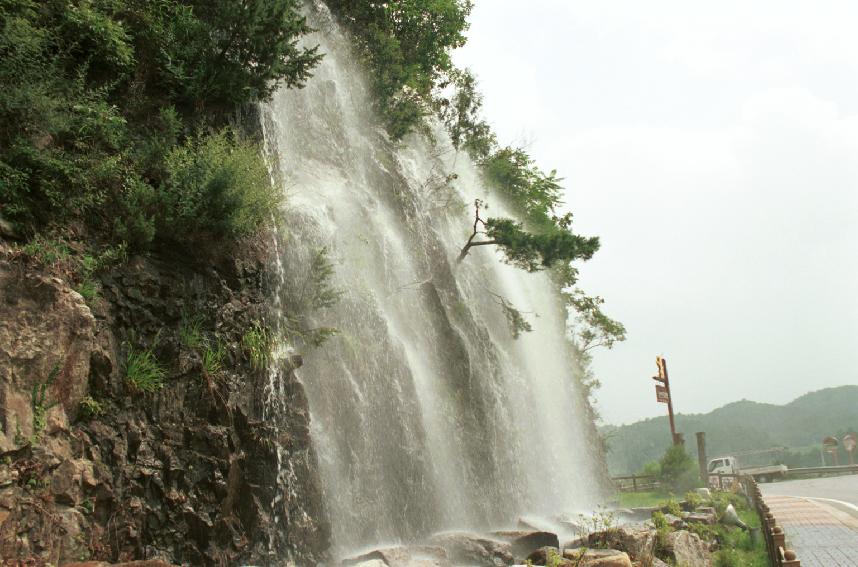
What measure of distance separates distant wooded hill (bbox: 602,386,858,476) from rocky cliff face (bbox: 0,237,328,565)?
116 meters

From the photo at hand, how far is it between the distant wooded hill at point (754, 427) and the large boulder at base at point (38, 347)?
11935cm

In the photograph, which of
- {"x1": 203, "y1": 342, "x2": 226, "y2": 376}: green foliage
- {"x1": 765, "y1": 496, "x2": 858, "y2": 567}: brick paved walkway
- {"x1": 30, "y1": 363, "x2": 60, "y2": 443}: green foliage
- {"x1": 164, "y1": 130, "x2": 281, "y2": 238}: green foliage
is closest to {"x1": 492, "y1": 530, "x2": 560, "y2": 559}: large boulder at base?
{"x1": 765, "y1": 496, "x2": 858, "y2": 567}: brick paved walkway

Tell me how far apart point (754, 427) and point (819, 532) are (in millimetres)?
147256

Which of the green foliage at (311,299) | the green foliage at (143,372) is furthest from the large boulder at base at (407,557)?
the green foliage at (311,299)

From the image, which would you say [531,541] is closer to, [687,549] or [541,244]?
[687,549]

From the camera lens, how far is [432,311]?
1972 centimetres

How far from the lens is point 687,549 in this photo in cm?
1232

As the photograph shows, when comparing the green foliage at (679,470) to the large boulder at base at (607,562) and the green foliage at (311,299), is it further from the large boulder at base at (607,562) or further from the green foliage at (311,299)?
the large boulder at base at (607,562)

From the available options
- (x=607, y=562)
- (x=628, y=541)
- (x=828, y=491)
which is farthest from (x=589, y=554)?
(x=828, y=491)

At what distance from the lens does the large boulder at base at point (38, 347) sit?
7.20m

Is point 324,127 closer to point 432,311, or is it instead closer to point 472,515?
point 432,311

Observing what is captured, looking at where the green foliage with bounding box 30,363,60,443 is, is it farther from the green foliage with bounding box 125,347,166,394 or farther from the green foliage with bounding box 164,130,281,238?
the green foliage with bounding box 164,130,281,238

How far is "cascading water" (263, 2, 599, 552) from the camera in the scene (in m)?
14.0

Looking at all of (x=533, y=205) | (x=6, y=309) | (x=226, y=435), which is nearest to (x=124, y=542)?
(x=226, y=435)
